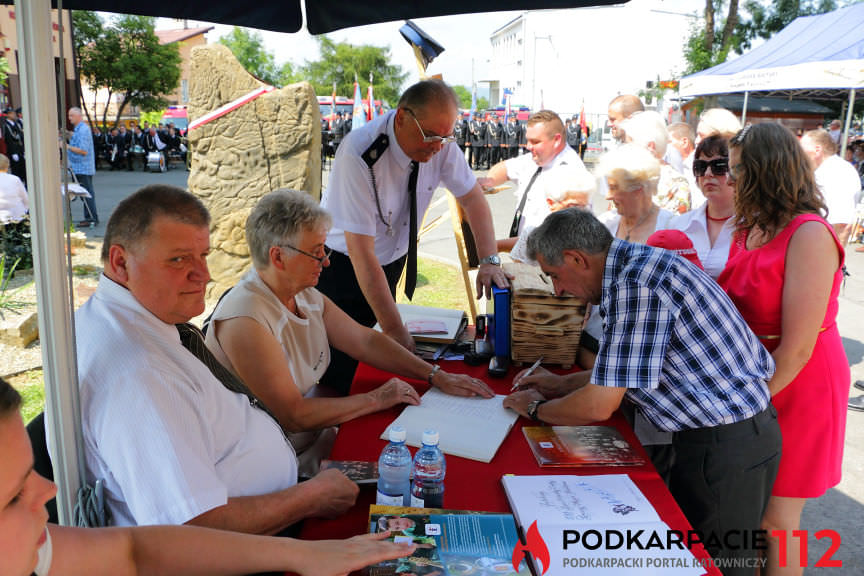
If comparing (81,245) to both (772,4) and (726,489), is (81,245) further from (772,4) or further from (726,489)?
(772,4)

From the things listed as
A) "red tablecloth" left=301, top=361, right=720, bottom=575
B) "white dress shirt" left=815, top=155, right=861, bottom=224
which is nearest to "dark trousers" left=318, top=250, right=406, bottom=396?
"red tablecloth" left=301, top=361, right=720, bottom=575

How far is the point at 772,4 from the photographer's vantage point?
27047 millimetres

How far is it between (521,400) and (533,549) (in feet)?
2.52

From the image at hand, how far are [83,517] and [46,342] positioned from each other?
0.36m

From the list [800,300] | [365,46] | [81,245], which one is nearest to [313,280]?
[800,300]

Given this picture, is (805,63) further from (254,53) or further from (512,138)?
(254,53)

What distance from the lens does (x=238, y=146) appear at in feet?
21.1

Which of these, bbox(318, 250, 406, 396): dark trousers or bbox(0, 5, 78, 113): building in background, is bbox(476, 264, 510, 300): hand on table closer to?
bbox(318, 250, 406, 396): dark trousers

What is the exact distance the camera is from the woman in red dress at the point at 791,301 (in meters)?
1.92

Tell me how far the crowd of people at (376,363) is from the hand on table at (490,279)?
0.04 feet

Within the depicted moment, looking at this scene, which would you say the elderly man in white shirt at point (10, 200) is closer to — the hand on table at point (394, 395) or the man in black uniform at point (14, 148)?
the man in black uniform at point (14, 148)

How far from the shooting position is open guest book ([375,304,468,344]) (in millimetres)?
2736

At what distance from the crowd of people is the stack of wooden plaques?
135 mm

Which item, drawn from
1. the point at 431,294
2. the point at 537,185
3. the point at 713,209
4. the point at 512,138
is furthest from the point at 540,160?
the point at 512,138
